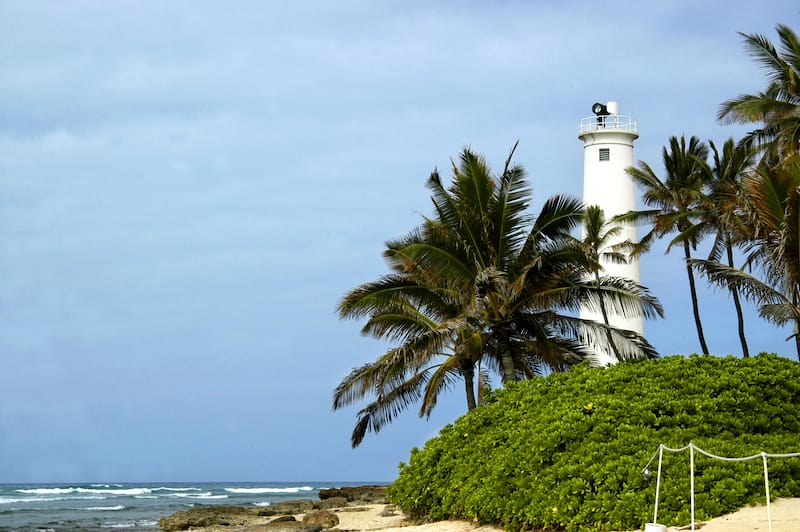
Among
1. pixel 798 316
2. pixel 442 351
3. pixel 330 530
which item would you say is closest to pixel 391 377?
pixel 442 351

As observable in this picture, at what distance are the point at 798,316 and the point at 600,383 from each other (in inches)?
268

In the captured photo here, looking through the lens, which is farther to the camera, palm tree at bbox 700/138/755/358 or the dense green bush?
palm tree at bbox 700/138/755/358

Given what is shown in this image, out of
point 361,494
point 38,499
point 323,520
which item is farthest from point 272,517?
point 38,499

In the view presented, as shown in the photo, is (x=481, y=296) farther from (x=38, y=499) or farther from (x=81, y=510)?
(x=38, y=499)

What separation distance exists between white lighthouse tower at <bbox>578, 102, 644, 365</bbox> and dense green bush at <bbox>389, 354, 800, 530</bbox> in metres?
16.8

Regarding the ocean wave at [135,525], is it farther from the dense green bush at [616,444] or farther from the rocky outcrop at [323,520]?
the dense green bush at [616,444]

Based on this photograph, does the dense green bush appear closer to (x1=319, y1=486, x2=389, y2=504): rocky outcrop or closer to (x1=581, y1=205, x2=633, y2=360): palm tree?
(x1=581, y1=205, x2=633, y2=360): palm tree

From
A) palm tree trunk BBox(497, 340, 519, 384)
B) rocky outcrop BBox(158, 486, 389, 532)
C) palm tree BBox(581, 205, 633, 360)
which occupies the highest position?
palm tree BBox(581, 205, 633, 360)

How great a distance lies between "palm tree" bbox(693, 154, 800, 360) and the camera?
18000 mm

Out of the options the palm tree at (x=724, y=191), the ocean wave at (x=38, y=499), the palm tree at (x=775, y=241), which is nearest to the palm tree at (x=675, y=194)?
the palm tree at (x=724, y=191)

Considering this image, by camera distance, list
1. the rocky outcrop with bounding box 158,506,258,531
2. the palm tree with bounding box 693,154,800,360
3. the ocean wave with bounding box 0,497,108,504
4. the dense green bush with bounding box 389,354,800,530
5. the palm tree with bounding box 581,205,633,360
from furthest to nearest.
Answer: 1. the ocean wave with bounding box 0,497,108,504
2. the palm tree with bounding box 581,205,633,360
3. the rocky outcrop with bounding box 158,506,258,531
4. the palm tree with bounding box 693,154,800,360
5. the dense green bush with bounding box 389,354,800,530

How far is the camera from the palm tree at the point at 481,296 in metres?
20.1

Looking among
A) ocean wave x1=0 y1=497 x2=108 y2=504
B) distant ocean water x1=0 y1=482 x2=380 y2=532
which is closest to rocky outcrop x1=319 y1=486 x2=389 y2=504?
distant ocean water x1=0 y1=482 x2=380 y2=532

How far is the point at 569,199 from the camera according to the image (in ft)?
68.5
